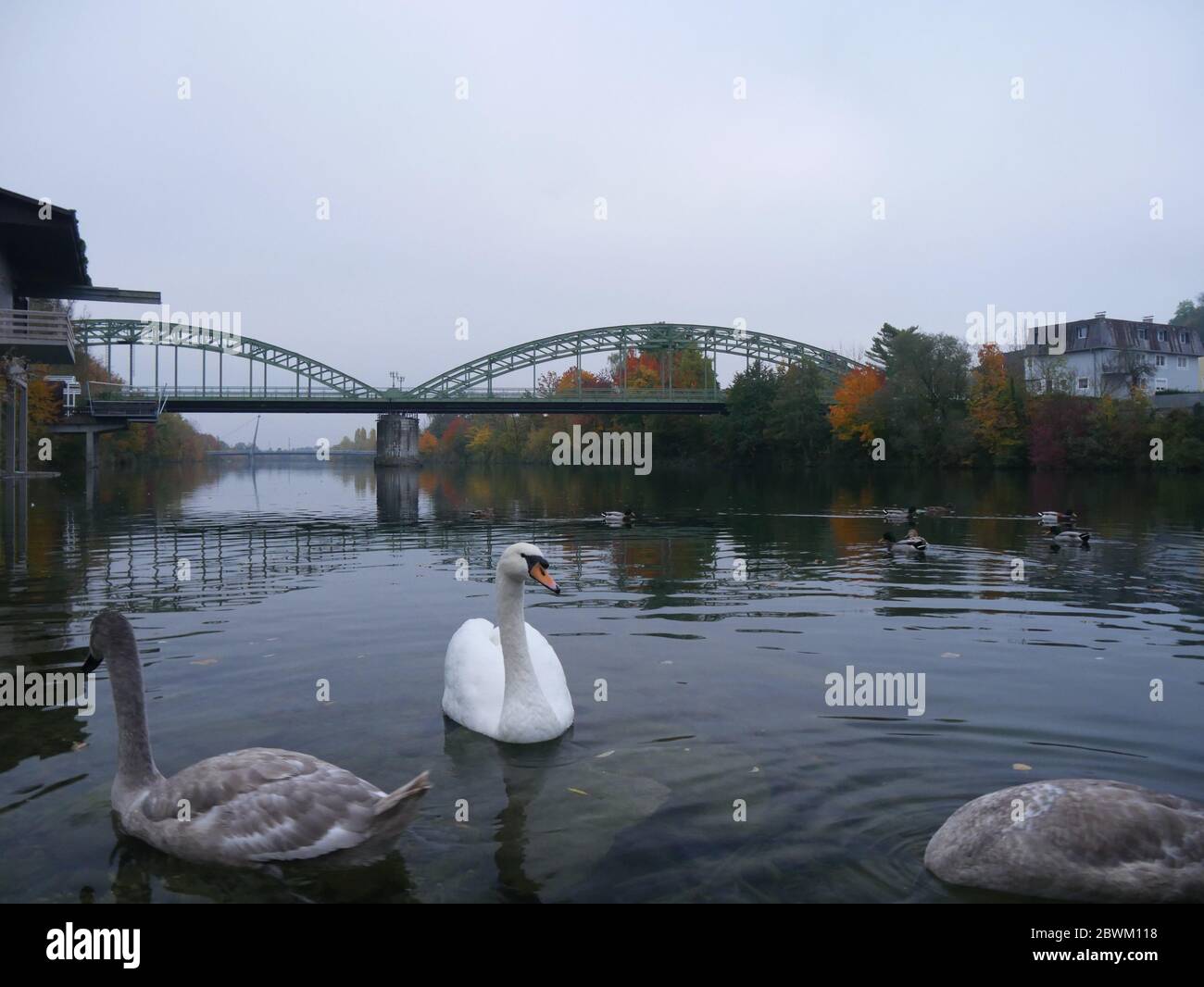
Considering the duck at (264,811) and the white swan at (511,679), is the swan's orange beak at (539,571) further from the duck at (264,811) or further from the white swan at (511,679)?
the duck at (264,811)

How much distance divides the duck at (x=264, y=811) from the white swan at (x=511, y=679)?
7.15 ft

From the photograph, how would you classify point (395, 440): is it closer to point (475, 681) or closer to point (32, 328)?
point (32, 328)

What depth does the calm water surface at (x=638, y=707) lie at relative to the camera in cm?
548

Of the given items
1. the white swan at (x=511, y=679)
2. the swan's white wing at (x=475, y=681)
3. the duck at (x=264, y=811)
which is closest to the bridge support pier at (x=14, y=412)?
the swan's white wing at (x=475, y=681)

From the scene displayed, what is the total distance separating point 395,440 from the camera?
11438cm

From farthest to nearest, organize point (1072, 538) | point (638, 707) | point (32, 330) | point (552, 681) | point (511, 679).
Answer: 1. point (32, 330)
2. point (1072, 538)
3. point (638, 707)
4. point (552, 681)
5. point (511, 679)

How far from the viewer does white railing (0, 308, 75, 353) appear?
116 feet

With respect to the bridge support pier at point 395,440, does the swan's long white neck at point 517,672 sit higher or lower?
lower

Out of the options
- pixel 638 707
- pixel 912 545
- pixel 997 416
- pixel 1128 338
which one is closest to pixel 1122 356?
pixel 1128 338

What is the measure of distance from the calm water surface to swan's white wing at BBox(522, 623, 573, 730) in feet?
0.80

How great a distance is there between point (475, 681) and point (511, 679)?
531 millimetres

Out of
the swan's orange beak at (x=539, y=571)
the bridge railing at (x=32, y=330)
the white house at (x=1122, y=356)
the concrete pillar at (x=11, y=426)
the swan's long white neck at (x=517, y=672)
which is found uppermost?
the white house at (x=1122, y=356)

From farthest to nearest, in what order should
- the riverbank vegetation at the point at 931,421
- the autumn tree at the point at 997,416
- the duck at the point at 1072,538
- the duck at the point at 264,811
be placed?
the autumn tree at the point at 997,416
the riverbank vegetation at the point at 931,421
the duck at the point at 1072,538
the duck at the point at 264,811
